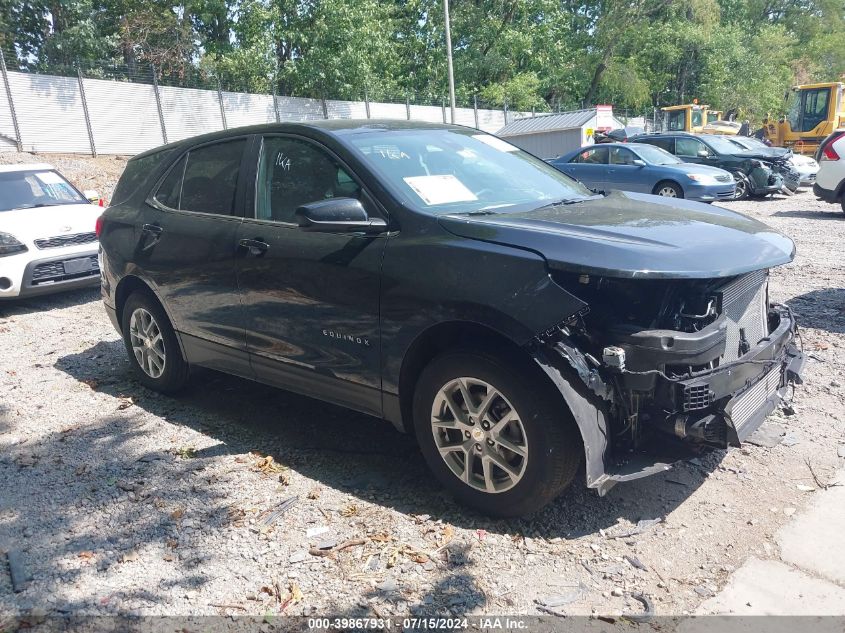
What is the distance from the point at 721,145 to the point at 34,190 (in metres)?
15.6

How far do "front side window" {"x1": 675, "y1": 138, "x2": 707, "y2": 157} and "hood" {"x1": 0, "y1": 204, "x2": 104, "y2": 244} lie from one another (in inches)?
558

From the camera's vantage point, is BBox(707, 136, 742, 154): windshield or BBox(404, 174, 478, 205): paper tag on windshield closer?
BBox(404, 174, 478, 205): paper tag on windshield

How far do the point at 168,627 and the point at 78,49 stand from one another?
101 feet

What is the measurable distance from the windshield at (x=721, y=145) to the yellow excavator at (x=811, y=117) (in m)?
8.89

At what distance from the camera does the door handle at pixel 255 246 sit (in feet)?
13.1

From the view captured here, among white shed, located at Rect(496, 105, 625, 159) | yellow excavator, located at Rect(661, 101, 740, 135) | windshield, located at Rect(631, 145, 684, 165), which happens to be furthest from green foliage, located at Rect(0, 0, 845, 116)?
windshield, located at Rect(631, 145, 684, 165)

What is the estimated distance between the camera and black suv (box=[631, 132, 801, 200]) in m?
16.6

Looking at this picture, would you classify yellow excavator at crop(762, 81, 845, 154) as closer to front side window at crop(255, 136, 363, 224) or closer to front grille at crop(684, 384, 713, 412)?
front side window at crop(255, 136, 363, 224)

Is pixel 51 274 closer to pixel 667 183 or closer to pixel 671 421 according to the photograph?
pixel 671 421

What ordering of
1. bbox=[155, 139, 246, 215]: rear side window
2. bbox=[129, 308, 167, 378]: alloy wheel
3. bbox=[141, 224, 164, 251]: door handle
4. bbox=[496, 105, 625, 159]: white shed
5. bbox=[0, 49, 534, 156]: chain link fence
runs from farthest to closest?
1. bbox=[496, 105, 625, 159]: white shed
2. bbox=[0, 49, 534, 156]: chain link fence
3. bbox=[129, 308, 167, 378]: alloy wheel
4. bbox=[141, 224, 164, 251]: door handle
5. bbox=[155, 139, 246, 215]: rear side window

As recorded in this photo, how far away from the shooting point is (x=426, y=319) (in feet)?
10.6

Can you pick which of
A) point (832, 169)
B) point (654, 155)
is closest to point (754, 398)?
point (832, 169)

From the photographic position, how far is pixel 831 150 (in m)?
11.8

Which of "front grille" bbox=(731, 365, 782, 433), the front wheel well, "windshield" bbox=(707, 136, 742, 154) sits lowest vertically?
the front wheel well
